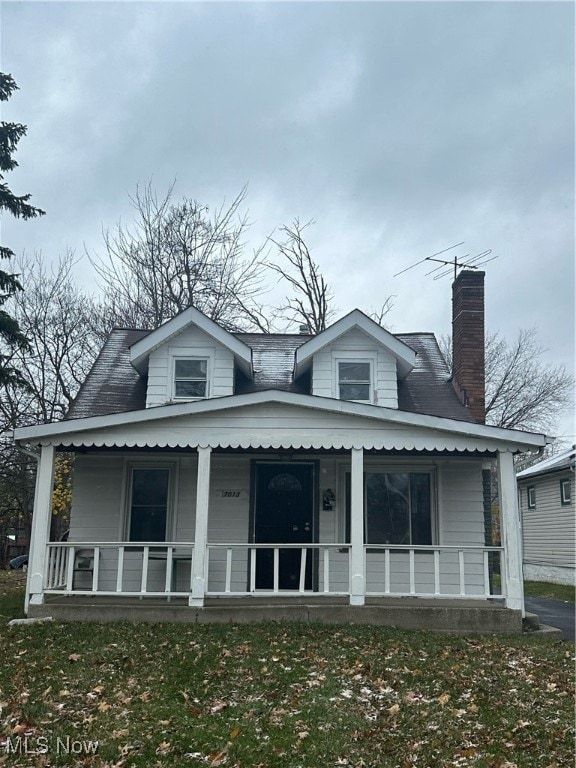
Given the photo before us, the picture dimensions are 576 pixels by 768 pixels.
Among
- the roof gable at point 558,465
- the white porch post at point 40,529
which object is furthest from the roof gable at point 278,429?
the roof gable at point 558,465

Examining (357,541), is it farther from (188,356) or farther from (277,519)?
(188,356)

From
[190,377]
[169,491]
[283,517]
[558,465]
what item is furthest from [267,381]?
[558,465]

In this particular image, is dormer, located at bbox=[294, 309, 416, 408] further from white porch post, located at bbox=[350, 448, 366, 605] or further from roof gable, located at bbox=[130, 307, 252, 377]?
white porch post, located at bbox=[350, 448, 366, 605]

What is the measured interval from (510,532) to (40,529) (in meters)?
6.69

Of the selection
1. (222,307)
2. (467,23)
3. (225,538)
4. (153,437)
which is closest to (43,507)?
(153,437)

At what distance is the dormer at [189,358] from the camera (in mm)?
11906

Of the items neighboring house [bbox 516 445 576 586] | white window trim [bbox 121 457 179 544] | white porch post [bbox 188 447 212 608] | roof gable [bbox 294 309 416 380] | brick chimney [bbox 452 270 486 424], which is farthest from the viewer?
neighboring house [bbox 516 445 576 586]

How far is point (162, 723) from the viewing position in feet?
17.3

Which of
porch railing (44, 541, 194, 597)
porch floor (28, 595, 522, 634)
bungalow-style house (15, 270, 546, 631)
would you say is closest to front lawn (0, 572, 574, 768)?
porch floor (28, 595, 522, 634)

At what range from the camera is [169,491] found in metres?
11.3

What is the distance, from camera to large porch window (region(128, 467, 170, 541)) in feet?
36.8

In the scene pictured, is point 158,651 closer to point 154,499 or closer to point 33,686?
point 33,686

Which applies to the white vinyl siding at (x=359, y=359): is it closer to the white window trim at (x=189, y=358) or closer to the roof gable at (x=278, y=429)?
the white window trim at (x=189, y=358)

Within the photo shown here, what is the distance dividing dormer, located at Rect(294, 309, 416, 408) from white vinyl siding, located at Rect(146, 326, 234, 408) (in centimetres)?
134
